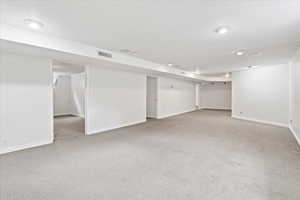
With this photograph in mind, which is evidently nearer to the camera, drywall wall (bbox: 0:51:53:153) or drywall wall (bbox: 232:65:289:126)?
drywall wall (bbox: 0:51:53:153)

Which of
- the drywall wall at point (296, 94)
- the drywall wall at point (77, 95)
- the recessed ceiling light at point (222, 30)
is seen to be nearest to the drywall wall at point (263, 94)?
the drywall wall at point (296, 94)

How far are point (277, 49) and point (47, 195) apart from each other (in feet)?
18.3

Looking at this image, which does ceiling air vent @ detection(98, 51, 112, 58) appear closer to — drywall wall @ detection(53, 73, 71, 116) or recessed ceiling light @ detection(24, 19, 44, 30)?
recessed ceiling light @ detection(24, 19, 44, 30)

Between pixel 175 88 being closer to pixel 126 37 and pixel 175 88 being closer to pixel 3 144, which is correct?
pixel 126 37

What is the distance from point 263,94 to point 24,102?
826cm

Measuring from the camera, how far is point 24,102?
353 cm

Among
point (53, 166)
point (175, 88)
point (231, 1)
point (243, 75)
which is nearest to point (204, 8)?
point (231, 1)

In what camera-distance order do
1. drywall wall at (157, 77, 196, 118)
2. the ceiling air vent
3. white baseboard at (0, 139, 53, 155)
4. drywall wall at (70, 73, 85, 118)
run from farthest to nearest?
drywall wall at (70, 73, 85, 118), drywall wall at (157, 77, 196, 118), the ceiling air vent, white baseboard at (0, 139, 53, 155)

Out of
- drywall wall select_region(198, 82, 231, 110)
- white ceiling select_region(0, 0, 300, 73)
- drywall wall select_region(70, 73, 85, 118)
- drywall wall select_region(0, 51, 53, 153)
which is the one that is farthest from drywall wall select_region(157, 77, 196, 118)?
drywall wall select_region(0, 51, 53, 153)

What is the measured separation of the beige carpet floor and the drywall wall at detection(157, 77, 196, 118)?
396 cm

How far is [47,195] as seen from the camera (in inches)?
74.5

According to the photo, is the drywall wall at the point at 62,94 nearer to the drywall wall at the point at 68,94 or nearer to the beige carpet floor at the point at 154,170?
the drywall wall at the point at 68,94

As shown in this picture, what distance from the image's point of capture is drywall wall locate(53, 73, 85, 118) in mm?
8258

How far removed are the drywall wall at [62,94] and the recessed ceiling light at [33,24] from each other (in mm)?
6703
